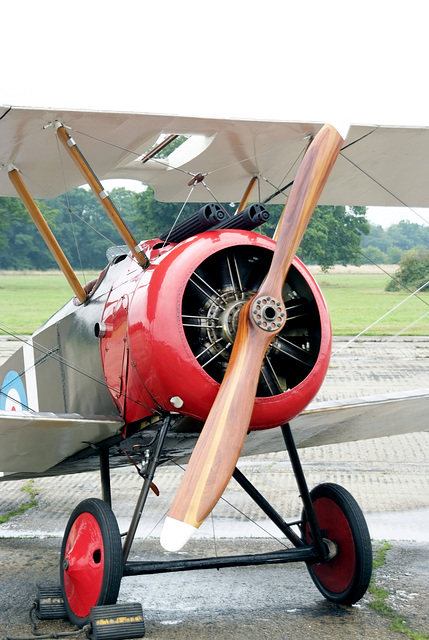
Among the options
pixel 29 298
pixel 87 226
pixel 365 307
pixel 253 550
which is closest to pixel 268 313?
pixel 253 550

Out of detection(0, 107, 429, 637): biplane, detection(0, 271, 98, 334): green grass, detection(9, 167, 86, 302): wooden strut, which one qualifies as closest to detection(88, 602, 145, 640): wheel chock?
detection(0, 107, 429, 637): biplane

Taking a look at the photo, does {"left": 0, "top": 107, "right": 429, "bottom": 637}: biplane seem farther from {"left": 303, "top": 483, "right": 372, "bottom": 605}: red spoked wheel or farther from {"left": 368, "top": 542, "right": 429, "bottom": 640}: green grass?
{"left": 368, "top": 542, "right": 429, "bottom": 640}: green grass

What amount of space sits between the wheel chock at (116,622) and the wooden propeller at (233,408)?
645 millimetres

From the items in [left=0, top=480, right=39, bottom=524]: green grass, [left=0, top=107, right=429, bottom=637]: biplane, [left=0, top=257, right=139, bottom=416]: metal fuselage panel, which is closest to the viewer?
[left=0, top=107, right=429, bottom=637]: biplane

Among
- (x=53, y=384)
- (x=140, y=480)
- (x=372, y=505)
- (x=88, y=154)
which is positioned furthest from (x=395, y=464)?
(x=88, y=154)

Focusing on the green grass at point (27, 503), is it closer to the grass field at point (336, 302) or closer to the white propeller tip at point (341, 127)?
the white propeller tip at point (341, 127)

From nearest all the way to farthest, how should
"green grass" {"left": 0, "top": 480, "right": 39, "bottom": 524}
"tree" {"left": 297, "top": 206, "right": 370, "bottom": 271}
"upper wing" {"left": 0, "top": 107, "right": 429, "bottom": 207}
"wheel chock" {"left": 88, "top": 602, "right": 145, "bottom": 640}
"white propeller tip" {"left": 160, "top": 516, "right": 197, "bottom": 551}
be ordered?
1. "white propeller tip" {"left": 160, "top": 516, "right": 197, "bottom": 551}
2. "wheel chock" {"left": 88, "top": 602, "right": 145, "bottom": 640}
3. "upper wing" {"left": 0, "top": 107, "right": 429, "bottom": 207}
4. "green grass" {"left": 0, "top": 480, "right": 39, "bottom": 524}
5. "tree" {"left": 297, "top": 206, "right": 370, "bottom": 271}

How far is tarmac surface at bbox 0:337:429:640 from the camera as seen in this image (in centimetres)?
447

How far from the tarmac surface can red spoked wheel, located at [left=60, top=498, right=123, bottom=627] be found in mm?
197

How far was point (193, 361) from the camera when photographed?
13.7 ft

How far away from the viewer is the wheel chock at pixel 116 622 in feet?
13.2

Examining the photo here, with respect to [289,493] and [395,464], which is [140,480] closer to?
[289,493]

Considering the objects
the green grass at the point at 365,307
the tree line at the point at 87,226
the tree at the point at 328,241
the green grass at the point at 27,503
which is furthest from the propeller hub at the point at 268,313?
the green grass at the point at 365,307

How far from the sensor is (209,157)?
6.04 m
